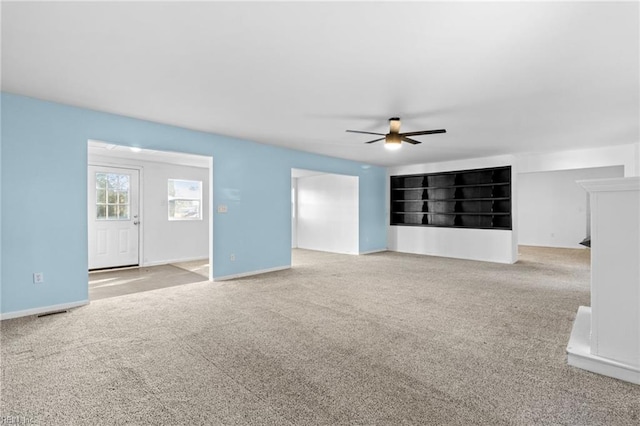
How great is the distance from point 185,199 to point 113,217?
147cm

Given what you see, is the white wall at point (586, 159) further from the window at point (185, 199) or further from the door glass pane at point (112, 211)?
the door glass pane at point (112, 211)

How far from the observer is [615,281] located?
2371 millimetres

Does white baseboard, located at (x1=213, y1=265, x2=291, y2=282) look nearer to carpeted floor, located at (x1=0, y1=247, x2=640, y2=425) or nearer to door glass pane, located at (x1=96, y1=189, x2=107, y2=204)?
carpeted floor, located at (x1=0, y1=247, x2=640, y2=425)

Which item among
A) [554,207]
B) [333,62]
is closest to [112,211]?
[333,62]

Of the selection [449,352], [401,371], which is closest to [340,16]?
[401,371]

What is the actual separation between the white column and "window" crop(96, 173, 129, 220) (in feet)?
23.1


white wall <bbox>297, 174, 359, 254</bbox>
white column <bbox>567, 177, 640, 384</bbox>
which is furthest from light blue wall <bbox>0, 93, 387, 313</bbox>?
white column <bbox>567, 177, 640, 384</bbox>

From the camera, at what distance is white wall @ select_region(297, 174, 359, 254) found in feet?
28.2

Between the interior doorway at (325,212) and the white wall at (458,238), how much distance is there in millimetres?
1292

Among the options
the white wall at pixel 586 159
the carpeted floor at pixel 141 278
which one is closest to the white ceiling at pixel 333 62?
the white wall at pixel 586 159

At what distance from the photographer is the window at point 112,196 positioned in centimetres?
625

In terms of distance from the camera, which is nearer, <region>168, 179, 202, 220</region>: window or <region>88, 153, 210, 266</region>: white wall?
<region>88, 153, 210, 266</region>: white wall

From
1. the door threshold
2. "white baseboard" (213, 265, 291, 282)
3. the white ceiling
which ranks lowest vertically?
the door threshold

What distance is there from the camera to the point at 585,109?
4012mm
